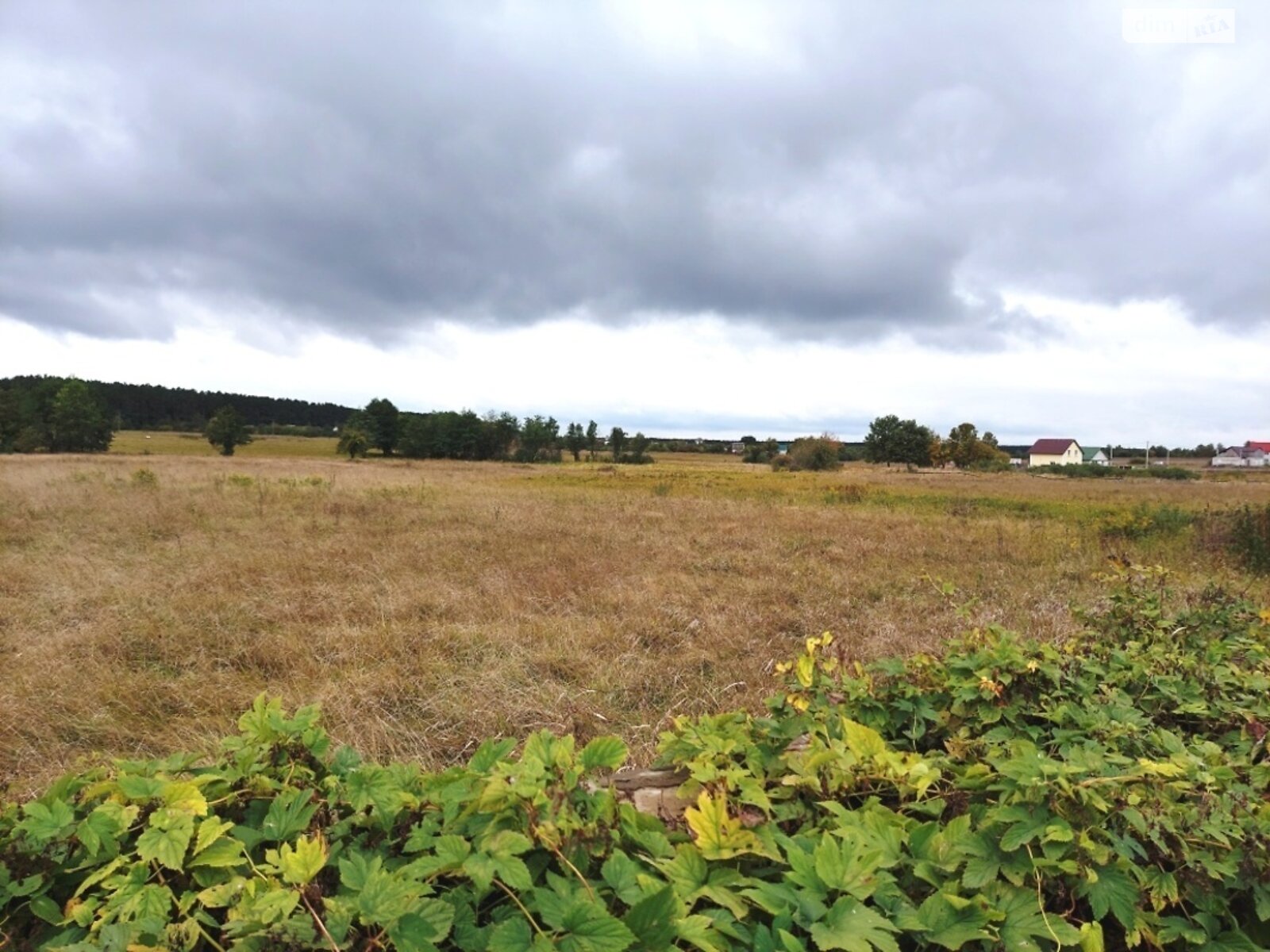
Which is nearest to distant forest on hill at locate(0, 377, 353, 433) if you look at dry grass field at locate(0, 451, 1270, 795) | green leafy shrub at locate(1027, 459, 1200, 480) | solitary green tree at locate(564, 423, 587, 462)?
solitary green tree at locate(564, 423, 587, 462)

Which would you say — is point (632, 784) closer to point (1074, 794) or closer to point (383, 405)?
point (1074, 794)

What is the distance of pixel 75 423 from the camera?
6088 cm

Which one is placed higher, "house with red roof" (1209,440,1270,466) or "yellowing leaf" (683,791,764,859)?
"house with red roof" (1209,440,1270,466)

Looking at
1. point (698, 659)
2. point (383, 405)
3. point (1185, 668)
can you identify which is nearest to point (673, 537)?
point (698, 659)

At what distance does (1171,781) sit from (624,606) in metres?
5.19

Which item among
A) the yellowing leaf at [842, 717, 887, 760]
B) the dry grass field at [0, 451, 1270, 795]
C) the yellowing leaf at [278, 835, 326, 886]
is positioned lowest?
the dry grass field at [0, 451, 1270, 795]

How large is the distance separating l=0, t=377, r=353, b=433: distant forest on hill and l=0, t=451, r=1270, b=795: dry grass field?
73668 millimetres

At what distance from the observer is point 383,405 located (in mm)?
85125

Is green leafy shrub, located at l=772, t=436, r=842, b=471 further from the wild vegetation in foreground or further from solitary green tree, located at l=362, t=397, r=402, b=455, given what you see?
the wild vegetation in foreground

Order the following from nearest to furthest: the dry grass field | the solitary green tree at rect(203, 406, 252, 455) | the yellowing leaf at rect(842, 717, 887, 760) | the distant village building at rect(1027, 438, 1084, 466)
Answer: the yellowing leaf at rect(842, 717, 887, 760) → the dry grass field → the solitary green tree at rect(203, 406, 252, 455) → the distant village building at rect(1027, 438, 1084, 466)

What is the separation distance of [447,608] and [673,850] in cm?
522

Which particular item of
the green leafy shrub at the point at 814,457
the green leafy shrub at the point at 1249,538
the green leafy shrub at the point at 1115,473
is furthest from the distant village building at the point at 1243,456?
the green leafy shrub at the point at 1249,538

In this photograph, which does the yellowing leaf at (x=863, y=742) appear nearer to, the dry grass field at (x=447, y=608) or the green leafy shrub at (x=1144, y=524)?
the dry grass field at (x=447, y=608)

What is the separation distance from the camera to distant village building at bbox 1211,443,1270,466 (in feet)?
285
